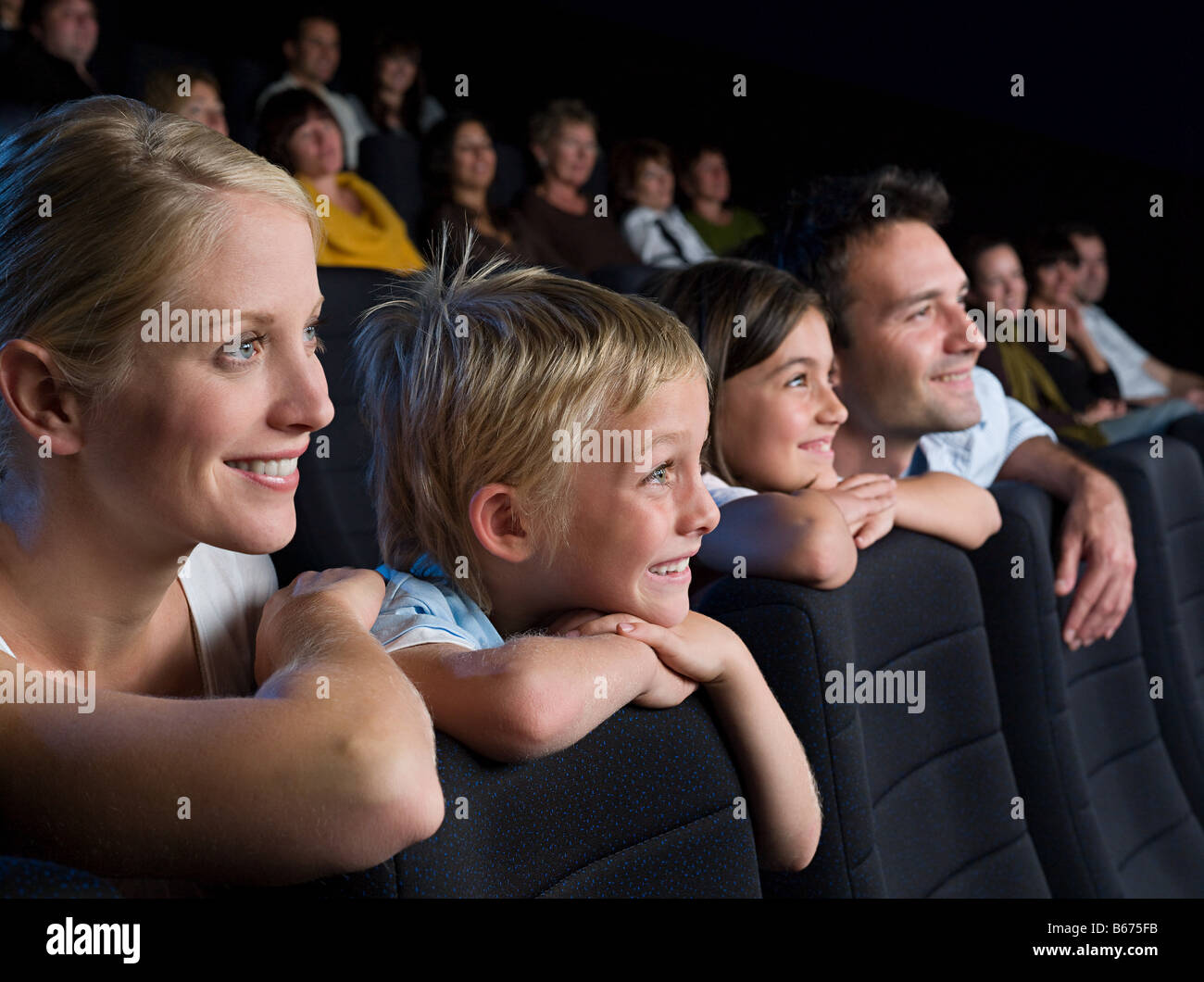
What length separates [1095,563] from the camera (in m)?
1.32

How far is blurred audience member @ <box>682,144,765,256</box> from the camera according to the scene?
3701 mm

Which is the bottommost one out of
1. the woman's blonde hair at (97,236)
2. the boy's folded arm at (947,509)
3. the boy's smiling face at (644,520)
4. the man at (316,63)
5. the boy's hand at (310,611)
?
the boy's hand at (310,611)

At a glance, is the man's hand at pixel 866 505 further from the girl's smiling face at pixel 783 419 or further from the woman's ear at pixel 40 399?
the woman's ear at pixel 40 399

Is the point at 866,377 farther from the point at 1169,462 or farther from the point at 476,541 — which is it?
the point at 476,541

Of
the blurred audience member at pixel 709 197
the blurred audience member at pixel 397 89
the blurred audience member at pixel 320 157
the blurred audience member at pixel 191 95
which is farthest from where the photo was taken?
the blurred audience member at pixel 709 197

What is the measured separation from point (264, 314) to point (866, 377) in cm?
85

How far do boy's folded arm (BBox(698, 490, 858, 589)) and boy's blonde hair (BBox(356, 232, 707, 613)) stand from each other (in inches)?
6.0

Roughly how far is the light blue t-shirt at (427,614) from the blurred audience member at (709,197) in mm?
2981

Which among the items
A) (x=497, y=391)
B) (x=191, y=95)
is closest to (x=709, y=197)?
(x=191, y=95)

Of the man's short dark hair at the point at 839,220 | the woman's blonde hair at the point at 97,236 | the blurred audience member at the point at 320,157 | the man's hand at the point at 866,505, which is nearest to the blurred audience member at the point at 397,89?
the blurred audience member at the point at 320,157

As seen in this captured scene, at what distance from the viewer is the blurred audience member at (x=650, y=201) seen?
3.33 metres

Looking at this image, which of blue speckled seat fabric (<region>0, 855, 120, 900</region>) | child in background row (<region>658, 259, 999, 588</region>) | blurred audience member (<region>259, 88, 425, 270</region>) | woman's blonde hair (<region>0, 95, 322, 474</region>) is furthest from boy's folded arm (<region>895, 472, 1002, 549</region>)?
blurred audience member (<region>259, 88, 425, 270</region>)

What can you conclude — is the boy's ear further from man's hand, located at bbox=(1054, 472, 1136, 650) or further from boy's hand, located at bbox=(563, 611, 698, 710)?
man's hand, located at bbox=(1054, 472, 1136, 650)
